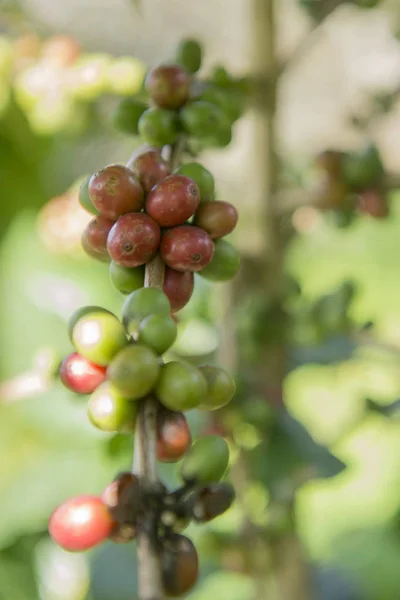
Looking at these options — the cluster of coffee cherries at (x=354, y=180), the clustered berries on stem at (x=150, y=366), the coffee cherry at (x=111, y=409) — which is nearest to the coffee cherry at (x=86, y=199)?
the clustered berries on stem at (x=150, y=366)

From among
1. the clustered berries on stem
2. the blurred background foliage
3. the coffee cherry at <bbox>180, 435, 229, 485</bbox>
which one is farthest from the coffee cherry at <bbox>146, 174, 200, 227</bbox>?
the blurred background foliage

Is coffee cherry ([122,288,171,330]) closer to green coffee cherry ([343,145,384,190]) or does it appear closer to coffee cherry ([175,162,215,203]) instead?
coffee cherry ([175,162,215,203])

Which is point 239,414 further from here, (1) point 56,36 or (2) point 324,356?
(1) point 56,36

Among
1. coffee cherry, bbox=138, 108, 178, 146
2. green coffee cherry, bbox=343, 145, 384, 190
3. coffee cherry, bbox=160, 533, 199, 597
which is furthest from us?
green coffee cherry, bbox=343, 145, 384, 190

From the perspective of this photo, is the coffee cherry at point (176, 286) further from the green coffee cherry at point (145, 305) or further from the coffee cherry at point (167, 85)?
the coffee cherry at point (167, 85)

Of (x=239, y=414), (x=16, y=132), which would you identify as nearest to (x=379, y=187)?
(x=239, y=414)

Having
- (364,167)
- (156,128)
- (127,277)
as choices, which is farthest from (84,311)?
(364,167)
